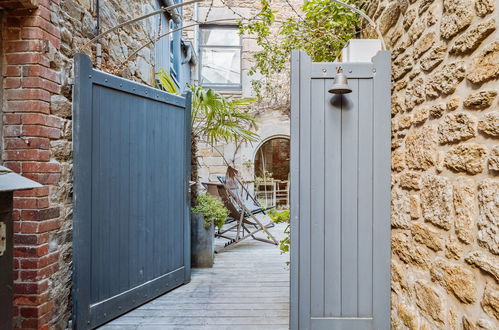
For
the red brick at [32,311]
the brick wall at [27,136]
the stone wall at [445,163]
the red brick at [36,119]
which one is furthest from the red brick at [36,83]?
the stone wall at [445,163]

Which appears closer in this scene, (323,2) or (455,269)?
(455,269)

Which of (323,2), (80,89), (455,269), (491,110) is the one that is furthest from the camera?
(323,2)

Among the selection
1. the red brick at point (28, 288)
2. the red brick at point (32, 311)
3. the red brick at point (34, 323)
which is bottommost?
the red brick at point (34, 323)

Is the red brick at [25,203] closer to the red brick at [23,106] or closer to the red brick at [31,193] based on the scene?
the red brick at [31,193]

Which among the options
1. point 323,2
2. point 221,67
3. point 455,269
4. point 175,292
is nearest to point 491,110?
point 455,269

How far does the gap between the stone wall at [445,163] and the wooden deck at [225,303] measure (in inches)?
40.6

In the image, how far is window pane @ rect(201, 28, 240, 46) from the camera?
298 inches

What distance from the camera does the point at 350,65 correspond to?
6.42 ft

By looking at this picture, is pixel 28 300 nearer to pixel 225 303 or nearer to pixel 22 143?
pixel 22 143

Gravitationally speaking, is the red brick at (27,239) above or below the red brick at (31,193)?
below

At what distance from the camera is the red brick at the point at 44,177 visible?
1959mm

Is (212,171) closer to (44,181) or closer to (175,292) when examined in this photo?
(175,292)

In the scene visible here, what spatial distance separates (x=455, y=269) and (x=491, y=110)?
0.63m

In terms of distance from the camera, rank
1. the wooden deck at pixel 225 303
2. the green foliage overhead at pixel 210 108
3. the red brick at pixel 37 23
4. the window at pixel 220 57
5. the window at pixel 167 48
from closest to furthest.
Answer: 1. the red brick at pixel 37 23
2. the wooden deck at pixel 225 303
3. the green foliage overhead at pixel 210 108
4. the window at pixel 167 48
5. the window at pixel 220 57
